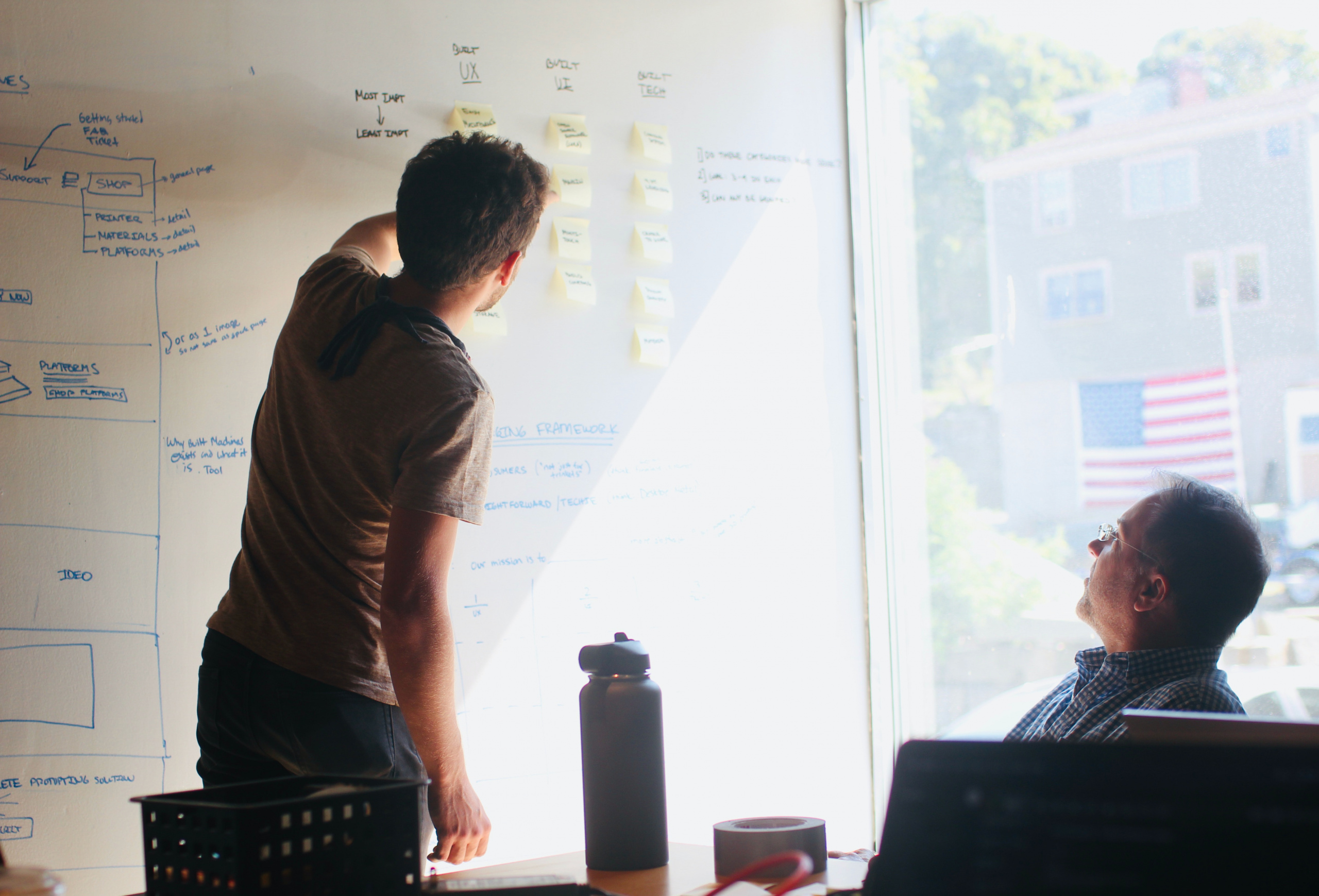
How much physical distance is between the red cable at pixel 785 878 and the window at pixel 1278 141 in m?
1.98

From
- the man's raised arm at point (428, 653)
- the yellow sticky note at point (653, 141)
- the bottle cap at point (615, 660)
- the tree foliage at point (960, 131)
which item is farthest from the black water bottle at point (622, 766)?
the tree foliage at point (960, 131)

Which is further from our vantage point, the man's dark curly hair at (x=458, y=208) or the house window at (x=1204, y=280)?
the house window at (x=1204, y=280)

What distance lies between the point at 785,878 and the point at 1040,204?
81.2 inches

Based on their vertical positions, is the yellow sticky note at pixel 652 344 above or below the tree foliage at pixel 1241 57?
below

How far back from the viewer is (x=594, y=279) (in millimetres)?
A: 2316

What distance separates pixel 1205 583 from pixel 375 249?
5.16ft

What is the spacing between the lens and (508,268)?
173 cm

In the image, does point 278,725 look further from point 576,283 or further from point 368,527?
point 576,283

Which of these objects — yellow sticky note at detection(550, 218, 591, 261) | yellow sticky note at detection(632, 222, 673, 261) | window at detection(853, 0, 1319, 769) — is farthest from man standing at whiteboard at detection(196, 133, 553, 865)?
window at detection(853, 0, 1319, 769)

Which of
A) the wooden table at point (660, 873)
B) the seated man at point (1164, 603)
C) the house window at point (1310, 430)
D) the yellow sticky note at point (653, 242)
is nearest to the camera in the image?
the wooden table at point (660, 873)

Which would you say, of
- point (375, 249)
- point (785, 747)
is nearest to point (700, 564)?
point (785, 747)

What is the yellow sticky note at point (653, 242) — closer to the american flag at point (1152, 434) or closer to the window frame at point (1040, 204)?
the window frame at point (1040, 204)

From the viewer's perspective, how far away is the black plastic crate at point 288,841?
754 millimetres

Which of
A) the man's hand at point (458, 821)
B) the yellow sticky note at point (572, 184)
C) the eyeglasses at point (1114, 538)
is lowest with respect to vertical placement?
the man's hand at point (458, 821)
